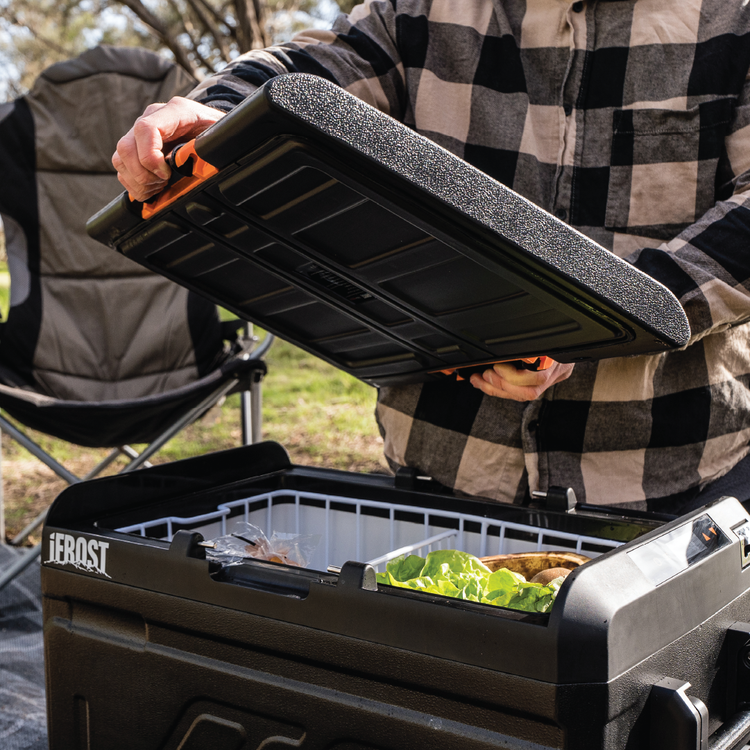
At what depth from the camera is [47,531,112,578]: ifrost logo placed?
74 cm

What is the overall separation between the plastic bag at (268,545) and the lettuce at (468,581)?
0.12m

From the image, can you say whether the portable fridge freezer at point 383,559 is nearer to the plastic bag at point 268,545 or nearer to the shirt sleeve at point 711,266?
the plastic bag at point 268,545

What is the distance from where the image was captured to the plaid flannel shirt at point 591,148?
3.55 ft

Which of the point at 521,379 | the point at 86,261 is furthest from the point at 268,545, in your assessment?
the point at 86,261

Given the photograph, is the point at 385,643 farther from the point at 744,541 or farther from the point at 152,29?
the point at 152,29

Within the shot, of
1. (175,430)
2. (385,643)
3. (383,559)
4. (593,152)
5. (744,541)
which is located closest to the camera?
(385,643)

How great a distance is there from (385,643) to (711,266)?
64cm

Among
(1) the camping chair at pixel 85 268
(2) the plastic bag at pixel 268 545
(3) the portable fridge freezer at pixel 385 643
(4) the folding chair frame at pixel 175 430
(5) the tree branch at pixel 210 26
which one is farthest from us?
(5) the tree branch at pixel 210 26

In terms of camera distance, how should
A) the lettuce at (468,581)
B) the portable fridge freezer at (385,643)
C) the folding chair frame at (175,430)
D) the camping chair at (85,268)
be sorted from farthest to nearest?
the camping chair at (85,268)
the folding chair frame at (175,430)
the lettuce at (468,581)
the portable fridge freezer at (385,643)

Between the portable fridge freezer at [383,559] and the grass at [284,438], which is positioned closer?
the portable fridge freezer at [383,559]

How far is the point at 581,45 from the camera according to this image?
1.12 meters

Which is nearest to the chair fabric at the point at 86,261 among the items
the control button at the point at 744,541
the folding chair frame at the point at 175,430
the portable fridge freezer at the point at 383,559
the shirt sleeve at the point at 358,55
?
the folding chair frame at the point at 175,430

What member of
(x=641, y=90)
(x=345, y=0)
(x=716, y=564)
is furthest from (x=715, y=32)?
(x=345, y=0)

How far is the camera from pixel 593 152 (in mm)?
1131
